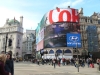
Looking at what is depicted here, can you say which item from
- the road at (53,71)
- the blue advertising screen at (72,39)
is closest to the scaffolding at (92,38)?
the blue advertising screen at (72,39)

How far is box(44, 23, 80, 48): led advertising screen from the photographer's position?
2532 inches

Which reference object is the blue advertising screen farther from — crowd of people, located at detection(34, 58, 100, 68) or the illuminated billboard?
crowd of people, located at detection(34, 58, 100, 68)

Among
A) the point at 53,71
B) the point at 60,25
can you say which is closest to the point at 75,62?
the point at 53,71

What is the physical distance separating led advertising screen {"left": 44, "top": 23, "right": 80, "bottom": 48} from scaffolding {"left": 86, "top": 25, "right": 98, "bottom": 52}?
5479mm

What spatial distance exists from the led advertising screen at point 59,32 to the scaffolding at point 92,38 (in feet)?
18.0

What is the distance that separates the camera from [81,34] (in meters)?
69.4

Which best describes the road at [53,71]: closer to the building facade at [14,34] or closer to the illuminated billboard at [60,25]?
the illuminated billboard at [60,25]

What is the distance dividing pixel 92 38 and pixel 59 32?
13.8 m

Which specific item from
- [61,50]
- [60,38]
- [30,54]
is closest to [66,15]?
[60,38]

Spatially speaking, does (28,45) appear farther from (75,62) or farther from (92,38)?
(75,62)

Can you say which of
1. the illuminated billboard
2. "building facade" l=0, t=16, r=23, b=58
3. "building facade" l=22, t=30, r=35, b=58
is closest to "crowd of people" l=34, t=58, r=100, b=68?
the illuminated billboard

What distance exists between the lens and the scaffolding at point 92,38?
66.9 meters

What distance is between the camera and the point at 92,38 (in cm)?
6775

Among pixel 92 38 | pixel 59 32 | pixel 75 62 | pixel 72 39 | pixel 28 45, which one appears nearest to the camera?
pixel 75 62
